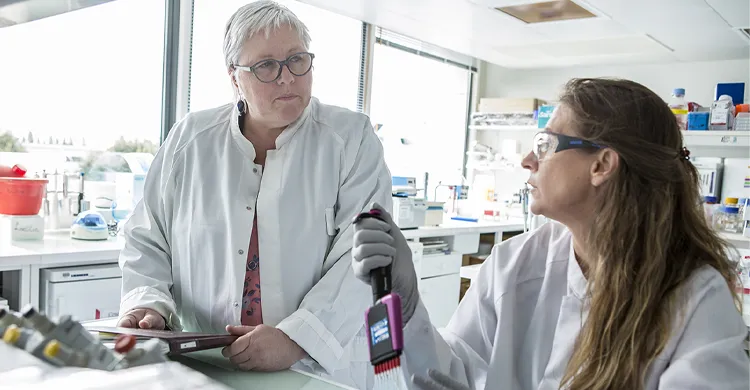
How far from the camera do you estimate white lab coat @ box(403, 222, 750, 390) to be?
3.39 ft

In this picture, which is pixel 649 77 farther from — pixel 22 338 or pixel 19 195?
pixel 22 338

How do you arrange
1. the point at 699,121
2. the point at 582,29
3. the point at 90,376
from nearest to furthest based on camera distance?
the point at 90,376, the point at 699,121, the point at 582,29

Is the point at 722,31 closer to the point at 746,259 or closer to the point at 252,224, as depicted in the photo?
the point at 746,259

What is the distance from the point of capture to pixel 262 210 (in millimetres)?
1449

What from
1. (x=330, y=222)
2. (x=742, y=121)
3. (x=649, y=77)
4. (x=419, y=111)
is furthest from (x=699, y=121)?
(x=330, y=222)

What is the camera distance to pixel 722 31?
14.1 feet

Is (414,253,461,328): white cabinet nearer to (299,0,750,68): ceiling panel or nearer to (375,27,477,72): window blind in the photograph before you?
(299,0,750,68): ceiling panel

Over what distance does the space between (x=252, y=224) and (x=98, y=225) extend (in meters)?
1.58

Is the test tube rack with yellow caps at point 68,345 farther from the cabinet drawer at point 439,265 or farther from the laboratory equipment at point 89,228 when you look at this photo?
the cabinet drawer at point 439,265

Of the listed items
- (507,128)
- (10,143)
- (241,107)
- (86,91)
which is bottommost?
(10,143)

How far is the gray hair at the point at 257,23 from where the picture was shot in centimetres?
143

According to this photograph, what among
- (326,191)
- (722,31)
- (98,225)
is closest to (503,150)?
(722,31)

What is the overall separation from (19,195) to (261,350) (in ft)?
6.26

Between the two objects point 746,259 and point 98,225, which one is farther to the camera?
point 746,259
